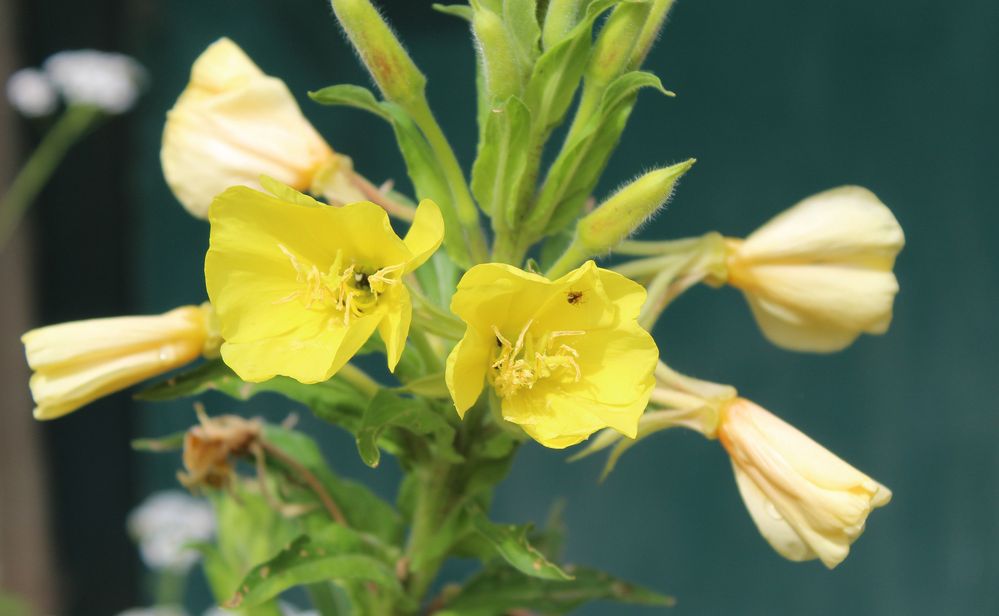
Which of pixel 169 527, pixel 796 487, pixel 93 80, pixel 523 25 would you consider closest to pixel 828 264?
pixel 796 487

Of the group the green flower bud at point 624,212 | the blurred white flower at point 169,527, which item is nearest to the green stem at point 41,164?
the blurred white flower at point 169,527

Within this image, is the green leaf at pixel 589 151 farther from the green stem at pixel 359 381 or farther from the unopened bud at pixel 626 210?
the green stem at pixel 359 381

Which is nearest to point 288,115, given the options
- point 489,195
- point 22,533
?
point 489,195

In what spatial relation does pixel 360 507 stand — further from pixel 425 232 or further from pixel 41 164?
pixel 41 164

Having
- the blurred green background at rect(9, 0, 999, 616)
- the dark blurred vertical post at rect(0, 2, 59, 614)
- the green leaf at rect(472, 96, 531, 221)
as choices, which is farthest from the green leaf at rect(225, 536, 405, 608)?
the dark blurred vertical post at rect(0, 2, 59, 614)

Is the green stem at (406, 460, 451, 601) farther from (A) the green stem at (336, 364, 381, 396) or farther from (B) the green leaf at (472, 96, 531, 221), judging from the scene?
(B) the green leaf at (472, 96, 531, 221)
